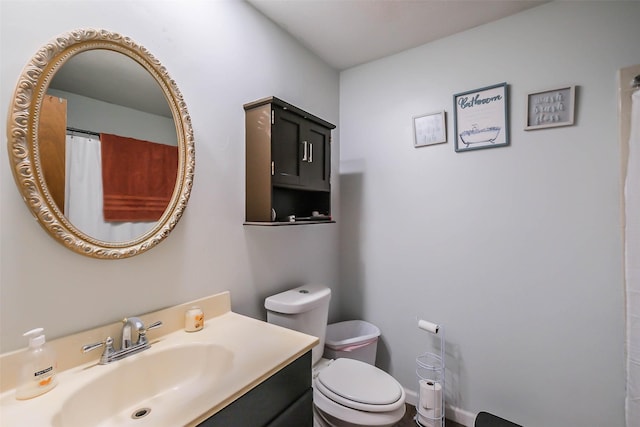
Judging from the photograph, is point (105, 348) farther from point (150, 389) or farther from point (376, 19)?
point (376, 19)

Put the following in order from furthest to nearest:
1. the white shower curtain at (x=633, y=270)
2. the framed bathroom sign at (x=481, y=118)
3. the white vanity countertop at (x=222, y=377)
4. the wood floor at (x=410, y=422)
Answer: the wood floor at (x=410, y=422) < the framed bathroom sign at (x=481, y=118) < the white shower curtain at (x=633, y=270) < the white vanity countertop at (x=222, y=377)

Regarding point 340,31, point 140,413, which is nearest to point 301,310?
point 140,413

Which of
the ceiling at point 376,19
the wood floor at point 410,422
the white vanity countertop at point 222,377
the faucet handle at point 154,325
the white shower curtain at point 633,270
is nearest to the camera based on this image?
the white vanity countertop at point 222,377

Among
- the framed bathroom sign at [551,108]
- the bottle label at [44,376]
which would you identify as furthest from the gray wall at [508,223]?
the bottle label at [44,376]

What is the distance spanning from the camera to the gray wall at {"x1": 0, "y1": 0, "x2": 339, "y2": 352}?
822 mm

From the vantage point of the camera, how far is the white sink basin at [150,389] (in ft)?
2.43

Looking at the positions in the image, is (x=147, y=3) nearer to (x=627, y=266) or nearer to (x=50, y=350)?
(x=50, y=350)

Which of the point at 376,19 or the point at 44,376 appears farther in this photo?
the point at 376,19

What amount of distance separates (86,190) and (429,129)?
5.99 feet

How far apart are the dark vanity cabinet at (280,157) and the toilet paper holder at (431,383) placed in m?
1.06

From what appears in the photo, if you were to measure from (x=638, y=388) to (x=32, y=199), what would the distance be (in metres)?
2.36

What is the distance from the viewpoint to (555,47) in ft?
5.02

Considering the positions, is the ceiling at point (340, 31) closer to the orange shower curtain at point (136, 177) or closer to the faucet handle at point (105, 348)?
the orange shower curtain at point (136, 177)

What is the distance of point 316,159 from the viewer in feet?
5.78
